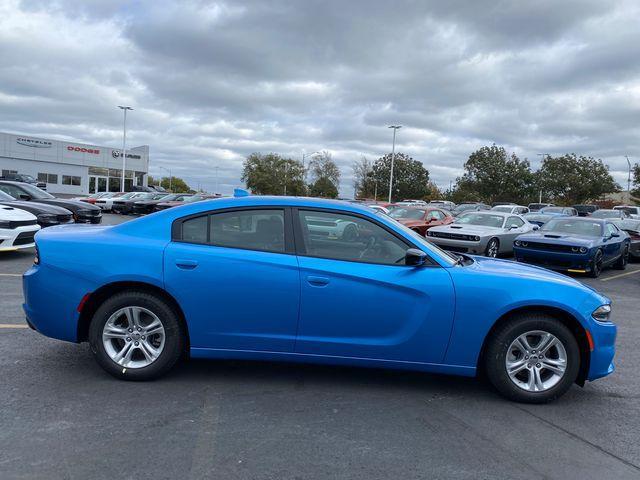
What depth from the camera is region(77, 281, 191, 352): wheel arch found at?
13.5 ft

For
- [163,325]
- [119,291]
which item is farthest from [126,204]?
[163,325]

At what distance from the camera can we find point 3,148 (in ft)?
183

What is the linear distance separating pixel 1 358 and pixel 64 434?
172 centimetres

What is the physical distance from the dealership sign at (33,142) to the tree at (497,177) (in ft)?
157

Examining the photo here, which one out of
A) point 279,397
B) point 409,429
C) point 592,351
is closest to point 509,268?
point 592,351

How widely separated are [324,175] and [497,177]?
20.6 m

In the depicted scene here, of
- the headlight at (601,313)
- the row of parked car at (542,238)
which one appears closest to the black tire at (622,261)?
the row of parked car at (542,238)

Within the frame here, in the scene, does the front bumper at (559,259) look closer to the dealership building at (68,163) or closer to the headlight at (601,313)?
the headlight at (601,313)

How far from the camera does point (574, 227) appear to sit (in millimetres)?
13023

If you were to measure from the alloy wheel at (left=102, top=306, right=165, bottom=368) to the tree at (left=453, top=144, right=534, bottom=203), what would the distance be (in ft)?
194

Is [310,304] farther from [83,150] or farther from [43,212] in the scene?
[83,150]

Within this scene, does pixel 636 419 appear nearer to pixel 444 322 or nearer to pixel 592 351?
pixel 592 351

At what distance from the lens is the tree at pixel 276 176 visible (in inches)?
2537

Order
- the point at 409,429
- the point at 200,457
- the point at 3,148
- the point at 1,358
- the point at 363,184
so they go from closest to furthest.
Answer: the point at 200,457 < the point at 409,429 < the point at 1,358 < the point at 3,148 < the point at 363,184
